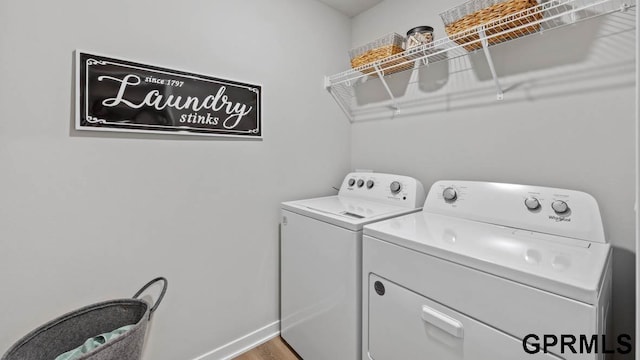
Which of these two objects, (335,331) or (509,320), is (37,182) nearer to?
(335,331)

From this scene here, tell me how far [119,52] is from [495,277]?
5.56 feet

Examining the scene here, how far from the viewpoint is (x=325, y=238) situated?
1417 millimetres

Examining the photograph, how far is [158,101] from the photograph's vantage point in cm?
137

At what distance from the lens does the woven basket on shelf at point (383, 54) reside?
1.72m

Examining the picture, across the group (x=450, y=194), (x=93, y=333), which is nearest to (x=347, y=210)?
(x=450, y=194)

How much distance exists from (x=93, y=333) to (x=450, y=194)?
5.69ft

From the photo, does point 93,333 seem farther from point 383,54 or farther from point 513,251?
point 383,54

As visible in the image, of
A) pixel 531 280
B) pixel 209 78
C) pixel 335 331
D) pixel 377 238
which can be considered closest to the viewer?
pixel 531 280

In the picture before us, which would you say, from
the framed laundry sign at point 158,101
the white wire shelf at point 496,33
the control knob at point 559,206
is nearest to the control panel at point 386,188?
the white wire shelf at point 496,33

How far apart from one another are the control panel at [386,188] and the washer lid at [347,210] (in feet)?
0.13

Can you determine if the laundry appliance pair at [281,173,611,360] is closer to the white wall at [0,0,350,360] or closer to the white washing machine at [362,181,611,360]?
the white washing machine at [362,181,611,360]

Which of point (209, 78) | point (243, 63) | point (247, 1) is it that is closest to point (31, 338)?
point (209, 78)

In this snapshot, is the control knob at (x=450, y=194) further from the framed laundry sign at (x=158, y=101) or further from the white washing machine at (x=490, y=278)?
the framed laundry sign at (x=158, y=101)

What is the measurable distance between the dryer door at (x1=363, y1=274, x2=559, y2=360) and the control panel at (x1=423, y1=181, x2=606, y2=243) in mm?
541
